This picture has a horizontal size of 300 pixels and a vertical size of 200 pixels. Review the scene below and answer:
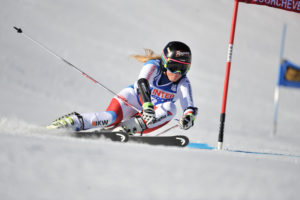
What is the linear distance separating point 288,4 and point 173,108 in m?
2.77

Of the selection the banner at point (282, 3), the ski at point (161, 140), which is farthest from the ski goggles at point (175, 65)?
the banner at point (282, 3)

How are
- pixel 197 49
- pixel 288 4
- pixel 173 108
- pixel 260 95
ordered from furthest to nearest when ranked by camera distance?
pixel 197 49, pixel 260 95, pixel 288 4, pixel 173 108

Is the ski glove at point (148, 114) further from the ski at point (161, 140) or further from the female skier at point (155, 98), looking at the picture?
the ski at point (161, 140)

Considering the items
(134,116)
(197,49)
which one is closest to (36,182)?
(134,116)

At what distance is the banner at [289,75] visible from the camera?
13.3 m

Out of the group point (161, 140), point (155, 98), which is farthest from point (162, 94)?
point (161, 140)

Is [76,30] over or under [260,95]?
over

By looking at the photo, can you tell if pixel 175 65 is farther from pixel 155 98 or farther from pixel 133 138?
pixel 133 138

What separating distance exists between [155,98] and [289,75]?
951cm

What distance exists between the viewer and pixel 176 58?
198 inches

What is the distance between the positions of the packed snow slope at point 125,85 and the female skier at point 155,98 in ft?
1.79

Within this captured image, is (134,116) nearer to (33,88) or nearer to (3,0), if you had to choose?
(33,88)

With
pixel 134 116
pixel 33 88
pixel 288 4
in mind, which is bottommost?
pixel 134 116

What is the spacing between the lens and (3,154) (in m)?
2.68
